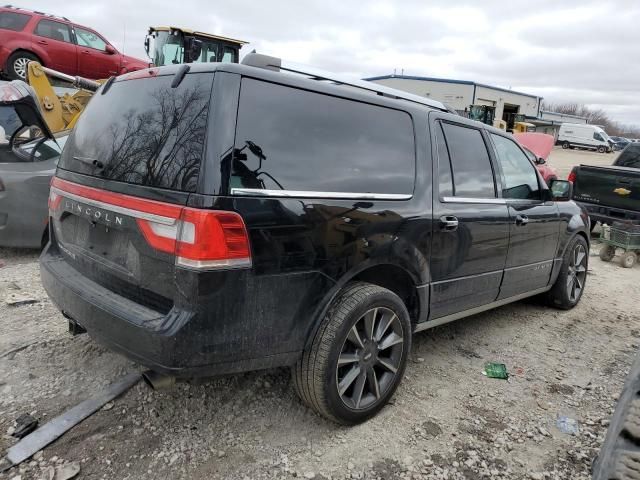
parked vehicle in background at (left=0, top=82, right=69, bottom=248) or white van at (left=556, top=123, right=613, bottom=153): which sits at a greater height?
white van at (left=556, top=123, right=613, bottom=153)

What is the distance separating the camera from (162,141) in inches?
91.0

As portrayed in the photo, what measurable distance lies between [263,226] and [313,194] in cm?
34

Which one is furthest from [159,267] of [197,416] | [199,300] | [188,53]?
[188,53]

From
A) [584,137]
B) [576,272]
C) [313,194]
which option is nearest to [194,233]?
[313,194]

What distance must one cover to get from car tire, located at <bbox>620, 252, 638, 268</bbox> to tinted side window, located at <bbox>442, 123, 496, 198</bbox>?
4818 mm

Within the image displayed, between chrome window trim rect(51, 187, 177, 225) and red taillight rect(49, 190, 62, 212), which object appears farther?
red taillight rect(49, 190, 62, 212)

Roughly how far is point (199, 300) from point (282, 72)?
122 centimetres

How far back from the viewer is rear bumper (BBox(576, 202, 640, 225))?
8.24m

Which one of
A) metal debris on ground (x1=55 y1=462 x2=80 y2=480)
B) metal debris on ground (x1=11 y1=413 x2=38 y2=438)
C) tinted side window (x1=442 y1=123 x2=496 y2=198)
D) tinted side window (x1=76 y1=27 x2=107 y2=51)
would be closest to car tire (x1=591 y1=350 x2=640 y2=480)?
Answer: tinted side window (x1=442 y1=123 x2=496 y2=198)

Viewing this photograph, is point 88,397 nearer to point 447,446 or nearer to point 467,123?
point 447,446

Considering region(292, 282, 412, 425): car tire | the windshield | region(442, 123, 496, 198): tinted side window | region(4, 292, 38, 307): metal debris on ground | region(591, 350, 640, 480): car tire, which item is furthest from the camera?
the windshield

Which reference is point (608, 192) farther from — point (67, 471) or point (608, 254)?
point (67, 471)

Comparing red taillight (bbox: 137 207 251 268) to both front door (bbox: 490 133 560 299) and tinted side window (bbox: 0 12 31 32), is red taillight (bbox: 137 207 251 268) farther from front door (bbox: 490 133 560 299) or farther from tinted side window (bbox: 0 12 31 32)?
tinted side window (bbox: 0 12 31 32)

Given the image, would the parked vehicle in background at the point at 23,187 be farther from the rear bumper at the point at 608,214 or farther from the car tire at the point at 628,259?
the rear bumper at the point at 608,214
